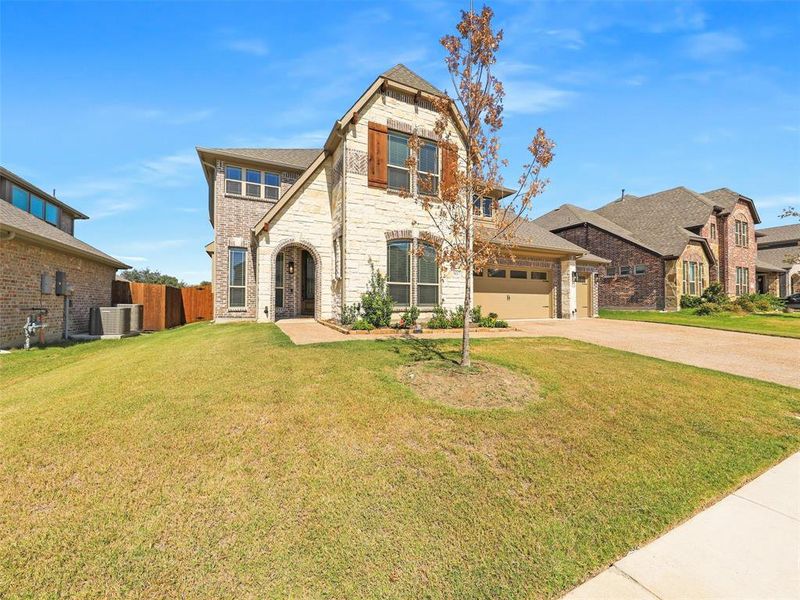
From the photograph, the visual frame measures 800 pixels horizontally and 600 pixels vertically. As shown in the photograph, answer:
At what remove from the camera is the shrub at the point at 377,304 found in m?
10.6

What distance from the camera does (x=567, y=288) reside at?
16859 millimetres

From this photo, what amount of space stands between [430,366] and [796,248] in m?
50.5

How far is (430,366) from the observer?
20.7 feet

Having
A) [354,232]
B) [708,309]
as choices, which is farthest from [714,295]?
[354,232]

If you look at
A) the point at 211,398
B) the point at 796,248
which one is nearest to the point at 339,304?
the point at 211,398

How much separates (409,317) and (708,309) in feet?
62.9

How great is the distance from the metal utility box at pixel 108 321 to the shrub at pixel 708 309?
28197mm

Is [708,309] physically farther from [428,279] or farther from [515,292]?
[428,279]

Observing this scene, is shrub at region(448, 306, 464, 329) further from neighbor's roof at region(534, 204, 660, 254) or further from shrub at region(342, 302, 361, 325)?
neighbor's roof at region(534, 204, 660, 254)

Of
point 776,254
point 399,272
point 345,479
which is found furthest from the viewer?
point 776,254

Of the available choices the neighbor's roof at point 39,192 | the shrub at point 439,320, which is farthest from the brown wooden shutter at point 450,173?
the neighbor's roof at point 39,192

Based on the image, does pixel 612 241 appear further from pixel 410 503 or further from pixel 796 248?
pixel 796 248

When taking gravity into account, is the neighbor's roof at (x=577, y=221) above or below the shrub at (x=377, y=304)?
above

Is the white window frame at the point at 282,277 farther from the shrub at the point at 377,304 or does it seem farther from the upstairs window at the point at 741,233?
the upstairs window at the point at 741,233
